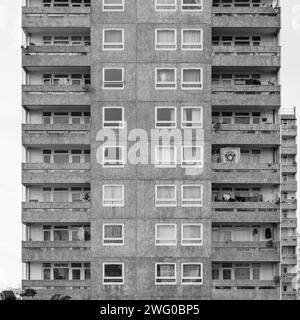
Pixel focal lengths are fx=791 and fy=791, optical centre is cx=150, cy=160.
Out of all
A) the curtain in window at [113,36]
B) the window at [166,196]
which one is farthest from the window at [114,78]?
the window at [166,196]

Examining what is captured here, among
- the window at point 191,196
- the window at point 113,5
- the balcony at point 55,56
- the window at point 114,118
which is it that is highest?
the window at point 113,5

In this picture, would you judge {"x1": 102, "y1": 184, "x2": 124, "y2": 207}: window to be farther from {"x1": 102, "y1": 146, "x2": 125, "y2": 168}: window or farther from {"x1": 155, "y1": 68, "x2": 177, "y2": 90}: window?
{"x1": 155, "y1": 68, "x2": 177, "y2": 90}: window

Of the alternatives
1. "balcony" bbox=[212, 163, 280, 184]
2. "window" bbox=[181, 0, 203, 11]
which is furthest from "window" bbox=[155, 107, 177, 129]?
"window" bbox=[181, 0, 203, 11]

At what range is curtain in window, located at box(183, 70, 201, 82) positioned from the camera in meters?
54.3

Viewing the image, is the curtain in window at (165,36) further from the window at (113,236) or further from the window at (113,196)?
the window at (113,236)

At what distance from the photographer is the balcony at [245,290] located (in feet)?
173

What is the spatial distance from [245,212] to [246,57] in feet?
35.3

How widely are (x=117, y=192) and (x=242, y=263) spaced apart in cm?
993

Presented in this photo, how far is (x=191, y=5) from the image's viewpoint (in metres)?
55.1

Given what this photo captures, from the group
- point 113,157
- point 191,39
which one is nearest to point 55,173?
point 113,157

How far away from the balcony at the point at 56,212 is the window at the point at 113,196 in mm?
1235

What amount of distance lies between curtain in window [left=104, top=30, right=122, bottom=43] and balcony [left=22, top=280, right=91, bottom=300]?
16453mm

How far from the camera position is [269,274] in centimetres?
5434
